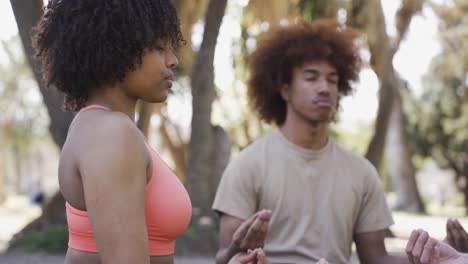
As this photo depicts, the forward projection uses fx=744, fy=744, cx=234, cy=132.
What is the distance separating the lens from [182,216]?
1995mm

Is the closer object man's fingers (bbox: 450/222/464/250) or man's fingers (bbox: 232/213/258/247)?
man's fingers (bbox: 232/213/258/247)

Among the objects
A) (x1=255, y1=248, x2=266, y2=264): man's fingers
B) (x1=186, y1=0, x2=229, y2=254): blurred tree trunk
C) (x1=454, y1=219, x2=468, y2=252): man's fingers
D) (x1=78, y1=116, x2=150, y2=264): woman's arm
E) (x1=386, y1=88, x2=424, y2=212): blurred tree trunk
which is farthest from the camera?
(x1=386, y1=88, x2=424, y2=212): blurred tree trunk

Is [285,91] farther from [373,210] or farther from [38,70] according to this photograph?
[38,70]

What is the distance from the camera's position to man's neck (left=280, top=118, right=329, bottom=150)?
3.93 meters

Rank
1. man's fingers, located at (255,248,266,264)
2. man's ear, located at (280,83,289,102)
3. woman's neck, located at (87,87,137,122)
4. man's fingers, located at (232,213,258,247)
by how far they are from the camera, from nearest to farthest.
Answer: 1. woman's neck, located at (87,87,137,122)
2. man's fingers, located at (255,248,266,264)
3. man's fingers, located at (232,213,258,247)
4. man's ear, located at (280,83,289,102)

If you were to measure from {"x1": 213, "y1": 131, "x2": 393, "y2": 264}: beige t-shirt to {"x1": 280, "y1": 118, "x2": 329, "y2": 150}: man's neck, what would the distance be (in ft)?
0.24

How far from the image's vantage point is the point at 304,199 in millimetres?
3703

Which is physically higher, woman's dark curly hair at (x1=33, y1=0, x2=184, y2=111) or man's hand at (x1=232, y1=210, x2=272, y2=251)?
woman's dark curly hair at (x1=33, y1=0, x2=184, y2=111)

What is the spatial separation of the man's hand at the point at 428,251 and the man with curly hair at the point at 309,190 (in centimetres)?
100

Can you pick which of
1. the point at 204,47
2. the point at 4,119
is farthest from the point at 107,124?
the point at 4,119

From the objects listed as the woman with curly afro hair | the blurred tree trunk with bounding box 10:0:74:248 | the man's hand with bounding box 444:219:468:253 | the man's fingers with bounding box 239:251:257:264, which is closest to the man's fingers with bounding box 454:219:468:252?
the man's hand with bounding box 444:219:468:253

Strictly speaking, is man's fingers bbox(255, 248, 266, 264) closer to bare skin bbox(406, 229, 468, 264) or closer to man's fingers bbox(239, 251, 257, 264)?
man's fingers bbox(239, 251, 257, 264)

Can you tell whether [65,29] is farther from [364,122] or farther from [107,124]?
[364,122]

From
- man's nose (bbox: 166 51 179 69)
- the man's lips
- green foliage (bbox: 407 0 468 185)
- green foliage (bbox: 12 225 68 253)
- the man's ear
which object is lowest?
green foliage (bbox: 407 0 468 185)
